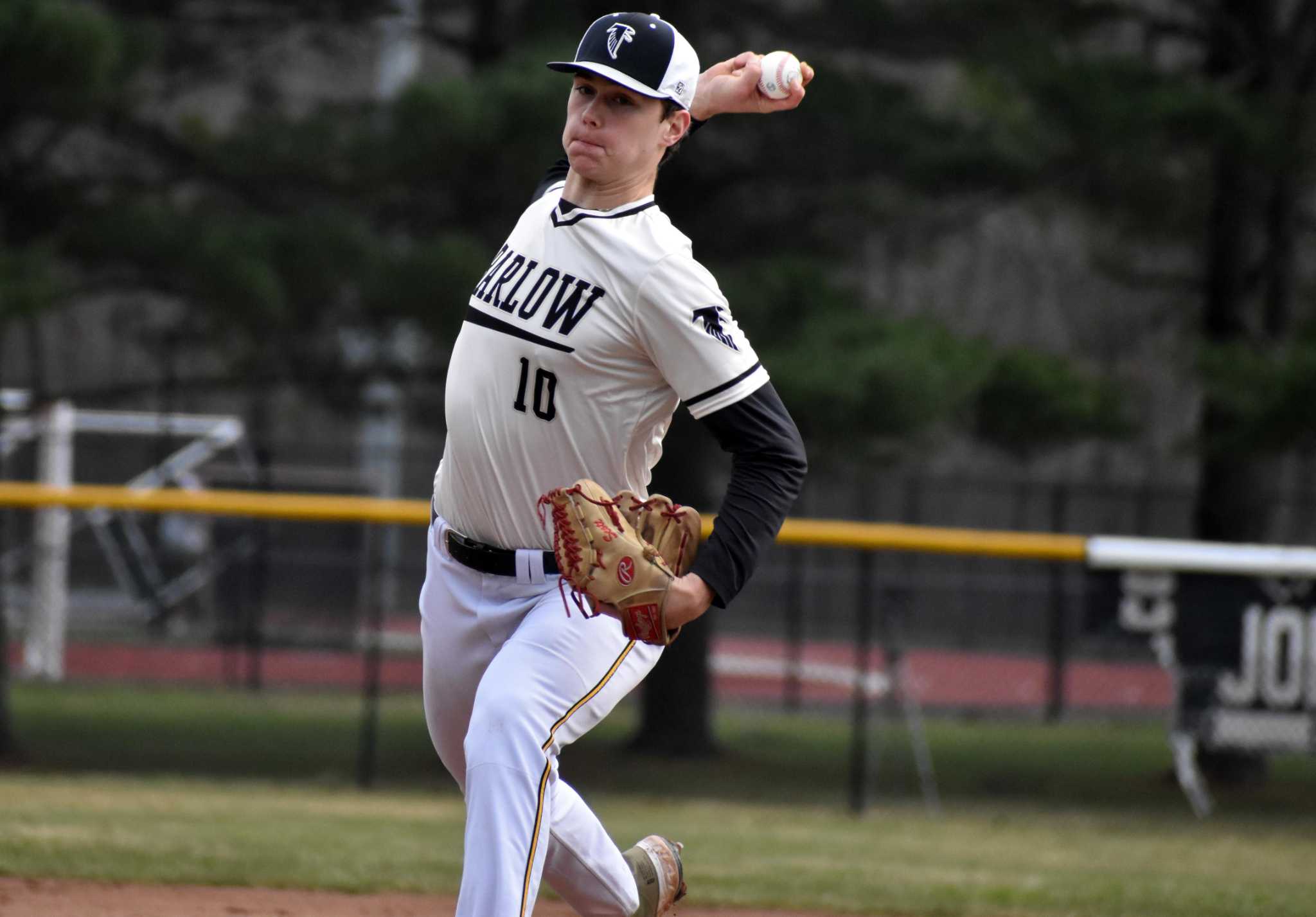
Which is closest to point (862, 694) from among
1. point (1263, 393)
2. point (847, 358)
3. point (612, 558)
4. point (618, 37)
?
point (847, 358)

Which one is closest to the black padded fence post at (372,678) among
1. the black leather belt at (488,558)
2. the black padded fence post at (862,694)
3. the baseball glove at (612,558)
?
the black padded fence post at (862,694)

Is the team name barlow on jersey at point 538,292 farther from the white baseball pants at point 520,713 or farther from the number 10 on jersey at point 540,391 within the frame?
the white baseball pants at point 520,713

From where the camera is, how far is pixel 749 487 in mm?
3314

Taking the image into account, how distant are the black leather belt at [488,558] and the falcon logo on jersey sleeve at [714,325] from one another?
0.62 metres

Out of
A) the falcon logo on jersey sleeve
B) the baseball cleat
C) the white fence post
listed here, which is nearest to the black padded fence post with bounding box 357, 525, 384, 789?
the white fence post

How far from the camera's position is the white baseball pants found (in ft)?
10.9

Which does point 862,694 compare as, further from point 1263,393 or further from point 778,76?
point 778,76

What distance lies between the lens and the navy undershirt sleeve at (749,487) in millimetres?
3258

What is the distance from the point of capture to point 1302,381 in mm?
9672

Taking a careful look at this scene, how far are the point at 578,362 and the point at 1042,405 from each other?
7.26m

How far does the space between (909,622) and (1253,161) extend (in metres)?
4.09

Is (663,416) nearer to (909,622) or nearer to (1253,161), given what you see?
(1253,161)

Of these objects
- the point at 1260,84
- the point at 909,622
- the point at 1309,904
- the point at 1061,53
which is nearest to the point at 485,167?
the point at 1061,53

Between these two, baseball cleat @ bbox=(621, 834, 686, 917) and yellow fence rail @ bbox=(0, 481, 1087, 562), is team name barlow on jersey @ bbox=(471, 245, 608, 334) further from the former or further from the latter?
→ yellow fence rail @ bbox=(0, 481, 1087, 562)
